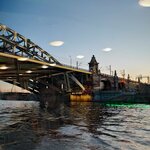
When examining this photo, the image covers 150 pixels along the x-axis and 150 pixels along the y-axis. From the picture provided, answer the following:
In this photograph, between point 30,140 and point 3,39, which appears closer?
point 30,140

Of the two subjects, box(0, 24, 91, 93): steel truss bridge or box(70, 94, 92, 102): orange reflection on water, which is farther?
box(70, 94, 92, 102): orange reflection on water

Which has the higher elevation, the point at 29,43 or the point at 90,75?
the point at 29,43

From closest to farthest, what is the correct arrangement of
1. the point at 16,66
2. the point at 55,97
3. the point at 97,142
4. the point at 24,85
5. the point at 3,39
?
1. the point at 97,142
2. the point at 16,66
3. the point at 3,39
4. the point at 24,85
5. the point at 55,97

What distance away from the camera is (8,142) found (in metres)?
17.6

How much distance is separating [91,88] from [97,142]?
11183cm

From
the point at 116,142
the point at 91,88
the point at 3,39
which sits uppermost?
the point at 3,39

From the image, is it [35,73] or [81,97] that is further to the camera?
[81,97]

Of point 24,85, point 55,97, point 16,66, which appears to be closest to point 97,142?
point 16,66

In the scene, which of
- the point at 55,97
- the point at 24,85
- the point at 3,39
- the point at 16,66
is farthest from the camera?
the point at 55,97

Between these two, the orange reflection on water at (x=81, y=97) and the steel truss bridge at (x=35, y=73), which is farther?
the orange reflection on water at (x=81, y=97)

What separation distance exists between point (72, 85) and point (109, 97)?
22.1 meters

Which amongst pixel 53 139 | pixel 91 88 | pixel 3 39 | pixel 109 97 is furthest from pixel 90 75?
pixel 53 139

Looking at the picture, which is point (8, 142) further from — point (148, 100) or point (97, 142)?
point (148, 100)

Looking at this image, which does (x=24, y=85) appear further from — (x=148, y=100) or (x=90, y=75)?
(x=148, y=100)
